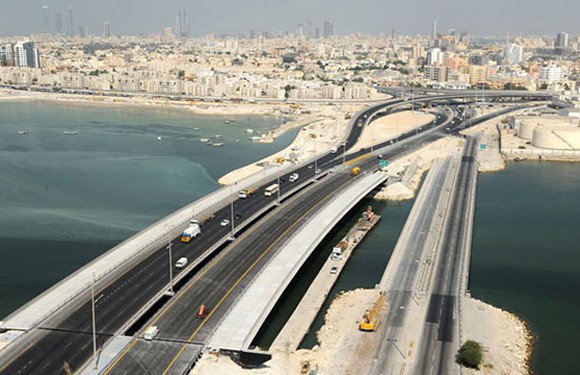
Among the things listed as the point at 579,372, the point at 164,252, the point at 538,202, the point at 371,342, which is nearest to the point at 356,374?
the point at 371,342

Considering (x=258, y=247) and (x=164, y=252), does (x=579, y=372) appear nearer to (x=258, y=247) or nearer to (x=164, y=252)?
(x=258, y=247)

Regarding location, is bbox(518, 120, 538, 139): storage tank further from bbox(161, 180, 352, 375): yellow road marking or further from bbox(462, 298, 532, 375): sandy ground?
bbox(462, 298, 532, 375): sandy ground

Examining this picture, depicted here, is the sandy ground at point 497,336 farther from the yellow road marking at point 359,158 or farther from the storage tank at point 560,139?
the storage tank at point 560,139

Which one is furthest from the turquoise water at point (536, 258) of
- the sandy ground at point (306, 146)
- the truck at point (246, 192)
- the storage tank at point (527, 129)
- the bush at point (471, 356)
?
the sandy ground at point (306, 146)

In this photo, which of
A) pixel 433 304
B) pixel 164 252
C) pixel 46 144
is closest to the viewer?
pixel 433 304

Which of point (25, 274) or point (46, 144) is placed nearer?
point (25, 274)

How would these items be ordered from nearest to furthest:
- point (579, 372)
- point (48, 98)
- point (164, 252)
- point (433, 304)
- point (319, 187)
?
point (579, 372)
point (433, 304)
point (164, 252)
point (319, 187)
point (48, 98)

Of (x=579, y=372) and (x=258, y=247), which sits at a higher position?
(x=258, y=247)
